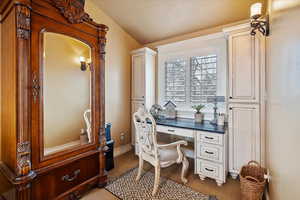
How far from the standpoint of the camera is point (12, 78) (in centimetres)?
135

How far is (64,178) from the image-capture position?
1627 millimetres

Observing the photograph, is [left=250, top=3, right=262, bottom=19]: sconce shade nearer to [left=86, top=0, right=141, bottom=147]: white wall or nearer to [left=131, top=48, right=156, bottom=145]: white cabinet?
[left=131, top=48, right=156, bottom=145]: white cabinet

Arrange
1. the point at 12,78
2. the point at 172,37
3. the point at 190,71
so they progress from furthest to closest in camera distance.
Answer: the point at 172,37
the point at 190,71
the point at 12,78

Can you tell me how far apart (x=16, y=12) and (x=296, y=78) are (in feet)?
6.87

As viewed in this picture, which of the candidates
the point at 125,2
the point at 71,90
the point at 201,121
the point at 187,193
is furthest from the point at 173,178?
the point at 125,2

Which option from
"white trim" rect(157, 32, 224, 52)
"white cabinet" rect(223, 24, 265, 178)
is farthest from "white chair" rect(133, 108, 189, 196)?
"white trim" rect(157, 32, 224, 52)

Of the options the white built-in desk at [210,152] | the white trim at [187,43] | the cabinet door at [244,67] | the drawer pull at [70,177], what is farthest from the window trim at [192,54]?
the drawer pull at [70,177]

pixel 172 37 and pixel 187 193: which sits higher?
pixel 172 37

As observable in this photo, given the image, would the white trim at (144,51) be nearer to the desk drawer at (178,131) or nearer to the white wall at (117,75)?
the white wall at (117,75)

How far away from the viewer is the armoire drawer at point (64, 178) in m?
1.44

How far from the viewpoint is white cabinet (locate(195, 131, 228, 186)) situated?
6.56ft

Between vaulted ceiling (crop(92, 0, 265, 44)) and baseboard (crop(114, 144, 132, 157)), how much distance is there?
2582 millimetres

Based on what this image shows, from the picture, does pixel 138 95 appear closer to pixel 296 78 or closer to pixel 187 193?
pixel 187 193

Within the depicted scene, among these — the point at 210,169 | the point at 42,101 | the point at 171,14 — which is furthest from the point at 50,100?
the point at 171,14
